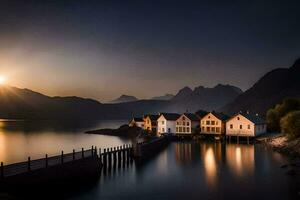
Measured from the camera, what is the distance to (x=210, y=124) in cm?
10488

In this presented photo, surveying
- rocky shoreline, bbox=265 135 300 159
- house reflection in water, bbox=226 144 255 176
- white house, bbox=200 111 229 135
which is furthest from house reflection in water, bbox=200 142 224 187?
rocky shoreline, bbox=265 135 300 159

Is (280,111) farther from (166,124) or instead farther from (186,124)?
(166,124)

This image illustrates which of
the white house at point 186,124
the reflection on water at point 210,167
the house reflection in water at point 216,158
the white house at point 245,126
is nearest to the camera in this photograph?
the reflection on water at point 210,167

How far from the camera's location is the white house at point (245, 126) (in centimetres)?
9562

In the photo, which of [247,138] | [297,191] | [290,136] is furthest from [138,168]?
[247,138]

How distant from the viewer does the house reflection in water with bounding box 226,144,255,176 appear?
53.8 meters

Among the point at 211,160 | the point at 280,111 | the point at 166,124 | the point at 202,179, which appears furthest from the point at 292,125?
the point at 166,124

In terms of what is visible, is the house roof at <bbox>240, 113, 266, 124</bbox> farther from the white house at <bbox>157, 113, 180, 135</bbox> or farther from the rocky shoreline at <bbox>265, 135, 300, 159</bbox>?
the white house at <bbox>157, 113, 180, 135</bbox>

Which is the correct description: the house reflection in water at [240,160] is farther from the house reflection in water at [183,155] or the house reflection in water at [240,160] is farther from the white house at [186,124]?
the white house at [186,124]

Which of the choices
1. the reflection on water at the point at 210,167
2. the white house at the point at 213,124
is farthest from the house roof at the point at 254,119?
the reflection on water at the point at 210,167

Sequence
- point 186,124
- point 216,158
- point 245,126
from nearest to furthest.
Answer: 1. point 216,158
2. point 245,126
3. point 186,124

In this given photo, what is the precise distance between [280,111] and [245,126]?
39.8ft

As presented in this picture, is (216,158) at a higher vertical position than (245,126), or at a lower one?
lower

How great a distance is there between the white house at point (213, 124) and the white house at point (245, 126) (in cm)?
311
